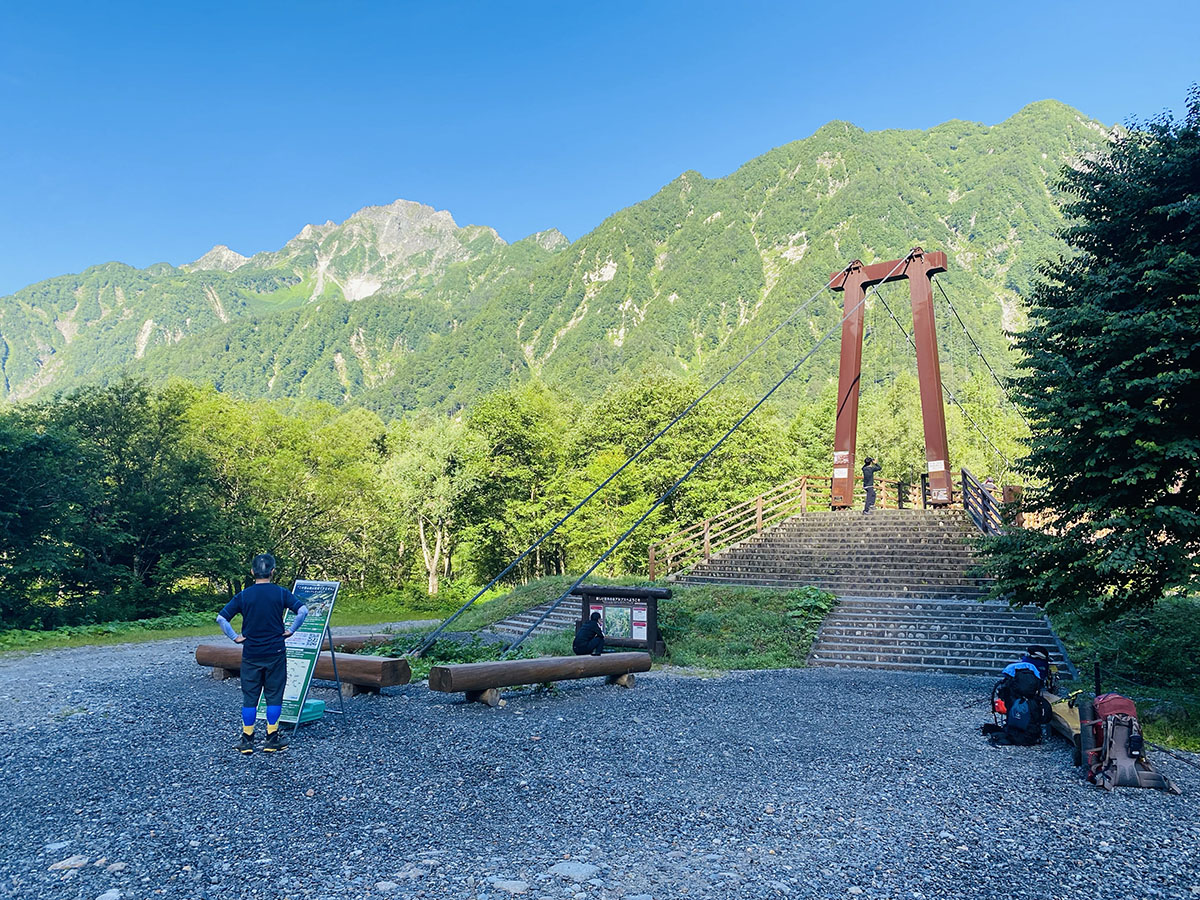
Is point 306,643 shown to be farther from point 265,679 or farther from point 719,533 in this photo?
point 719,533

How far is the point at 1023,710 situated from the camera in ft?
25.1

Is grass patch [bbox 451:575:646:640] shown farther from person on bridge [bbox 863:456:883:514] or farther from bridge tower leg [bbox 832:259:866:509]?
person on bridge [bbox 863:456:883:514]

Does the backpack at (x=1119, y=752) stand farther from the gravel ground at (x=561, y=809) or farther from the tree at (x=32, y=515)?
the tree at (x=32, y=515)

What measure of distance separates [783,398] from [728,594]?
325 ft

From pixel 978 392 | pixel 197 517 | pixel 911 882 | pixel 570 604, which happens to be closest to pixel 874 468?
pixel 570 604

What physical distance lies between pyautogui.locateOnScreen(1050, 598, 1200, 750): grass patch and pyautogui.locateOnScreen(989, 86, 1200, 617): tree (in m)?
1.05

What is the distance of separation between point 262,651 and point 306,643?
1.01 metres

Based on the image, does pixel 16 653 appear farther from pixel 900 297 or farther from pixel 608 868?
pixel 900 297

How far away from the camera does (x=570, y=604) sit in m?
20.8

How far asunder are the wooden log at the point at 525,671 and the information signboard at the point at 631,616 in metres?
3.11

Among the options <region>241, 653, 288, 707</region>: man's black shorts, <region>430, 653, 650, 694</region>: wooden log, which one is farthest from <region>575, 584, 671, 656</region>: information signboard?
<region>241, 653, 288, 707</region>: man's black shorts

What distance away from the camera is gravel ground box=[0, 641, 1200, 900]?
4.30 metres

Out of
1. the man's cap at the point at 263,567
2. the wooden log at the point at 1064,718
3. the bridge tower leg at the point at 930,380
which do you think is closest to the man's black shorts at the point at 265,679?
the man's cap at the point at 263,567

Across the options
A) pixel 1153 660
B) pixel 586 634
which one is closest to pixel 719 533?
pixel 586 634
